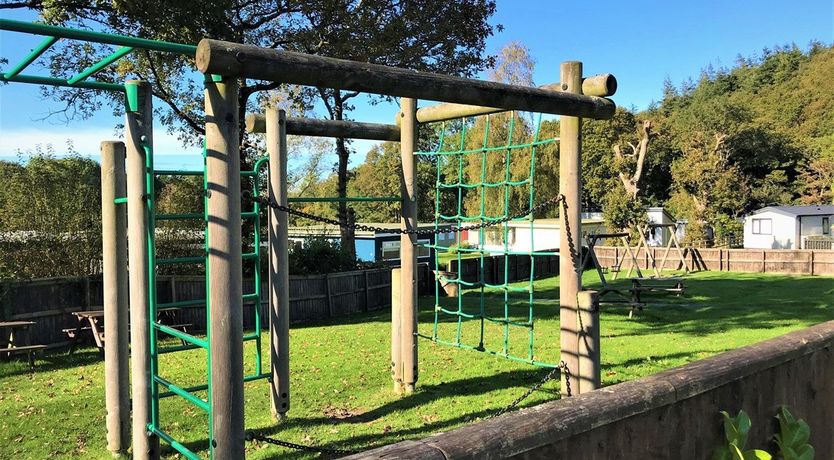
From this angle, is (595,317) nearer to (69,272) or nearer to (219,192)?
(219,192)

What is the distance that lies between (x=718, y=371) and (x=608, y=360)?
16.9ft

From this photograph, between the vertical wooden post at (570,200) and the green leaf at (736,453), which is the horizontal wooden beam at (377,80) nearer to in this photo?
the vertical wooden post at (570,200)

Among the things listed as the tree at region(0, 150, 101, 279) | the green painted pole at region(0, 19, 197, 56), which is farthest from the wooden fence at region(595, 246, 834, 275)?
the green painted pole at region(0, 19, 197, 56)

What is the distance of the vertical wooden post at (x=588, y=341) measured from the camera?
Result: 465cm

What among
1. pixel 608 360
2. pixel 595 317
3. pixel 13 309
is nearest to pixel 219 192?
pixel 595 317

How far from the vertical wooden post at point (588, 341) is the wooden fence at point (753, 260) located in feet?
59.4

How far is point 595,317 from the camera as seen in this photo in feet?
15.2

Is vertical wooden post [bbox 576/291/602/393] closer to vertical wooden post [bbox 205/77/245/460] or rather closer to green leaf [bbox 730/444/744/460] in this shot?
green leaf [bbox 730/444/744/460]

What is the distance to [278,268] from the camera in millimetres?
5789

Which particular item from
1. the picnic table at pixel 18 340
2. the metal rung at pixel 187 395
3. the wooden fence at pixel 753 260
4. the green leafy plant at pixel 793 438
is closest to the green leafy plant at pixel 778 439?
the green leafy plant at pixel 793 438

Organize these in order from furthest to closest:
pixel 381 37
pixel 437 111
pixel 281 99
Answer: pixel 281 99 → pixel 381 37 → pixel 437 111

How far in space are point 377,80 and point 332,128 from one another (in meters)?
Answer: 2.84

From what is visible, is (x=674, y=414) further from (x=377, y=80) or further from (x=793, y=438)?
(x=377, y=80)

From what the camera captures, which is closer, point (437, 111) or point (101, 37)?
point (101, 37)
